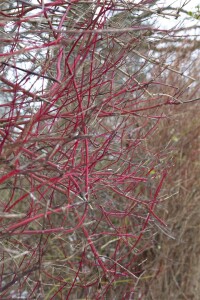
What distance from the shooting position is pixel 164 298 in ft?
23.5

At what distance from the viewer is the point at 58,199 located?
5.62 meters

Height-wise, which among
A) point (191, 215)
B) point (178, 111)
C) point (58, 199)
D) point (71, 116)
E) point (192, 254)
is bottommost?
point (192, 254)

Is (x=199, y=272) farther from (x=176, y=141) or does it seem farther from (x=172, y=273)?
(x=176, y=141)

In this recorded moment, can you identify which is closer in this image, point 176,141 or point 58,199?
point 58,199

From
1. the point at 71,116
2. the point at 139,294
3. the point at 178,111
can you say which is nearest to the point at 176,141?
the point at 178,111

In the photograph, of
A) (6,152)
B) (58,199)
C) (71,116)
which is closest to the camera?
(6,152)

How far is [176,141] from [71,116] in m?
4.33

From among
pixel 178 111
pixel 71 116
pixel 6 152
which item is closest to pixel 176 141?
pixel 178 111

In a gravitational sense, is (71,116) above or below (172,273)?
above

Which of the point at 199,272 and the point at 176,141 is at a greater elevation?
the point at 176,141

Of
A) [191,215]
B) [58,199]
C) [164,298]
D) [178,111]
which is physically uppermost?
[178,111]

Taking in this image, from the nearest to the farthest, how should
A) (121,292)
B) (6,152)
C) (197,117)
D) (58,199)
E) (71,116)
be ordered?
(6,152) → (71,116) → (58,199) → (121,292) → (197,117)

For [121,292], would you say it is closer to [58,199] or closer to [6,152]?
[58,199]

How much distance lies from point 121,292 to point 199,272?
1025 mm
